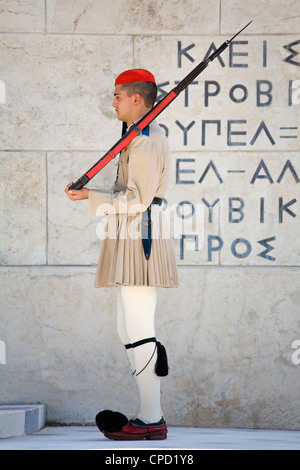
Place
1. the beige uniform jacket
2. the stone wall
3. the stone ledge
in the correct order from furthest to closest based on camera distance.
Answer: the stone wall
the stone ledge
the beige uniform jacket

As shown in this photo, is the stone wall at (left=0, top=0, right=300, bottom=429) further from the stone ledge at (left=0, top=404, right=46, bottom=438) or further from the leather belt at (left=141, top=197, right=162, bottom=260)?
the leather belt at (left=141, top=197, right=162, bottom=260)

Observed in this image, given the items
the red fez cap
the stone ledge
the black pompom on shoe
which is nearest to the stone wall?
the stone ledge

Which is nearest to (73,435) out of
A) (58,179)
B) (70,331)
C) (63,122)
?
(70,331)

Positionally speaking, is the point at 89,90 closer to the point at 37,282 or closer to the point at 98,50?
the point at 98,50

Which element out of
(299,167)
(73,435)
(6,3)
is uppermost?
(6,3)

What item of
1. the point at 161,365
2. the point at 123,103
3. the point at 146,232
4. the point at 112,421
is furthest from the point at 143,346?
the point at 123,103

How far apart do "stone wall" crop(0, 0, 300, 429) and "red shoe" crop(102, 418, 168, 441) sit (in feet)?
4.70

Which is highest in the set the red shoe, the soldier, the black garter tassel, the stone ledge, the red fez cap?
the red fez cap

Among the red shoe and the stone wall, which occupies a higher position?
the stone wall

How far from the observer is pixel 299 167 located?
18.5 ft

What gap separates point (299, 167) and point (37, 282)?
190cm

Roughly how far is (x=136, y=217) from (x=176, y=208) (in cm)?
145

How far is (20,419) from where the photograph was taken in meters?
5.05

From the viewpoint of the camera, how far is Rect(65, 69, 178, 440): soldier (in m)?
4.14
